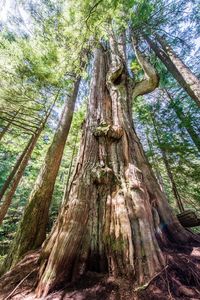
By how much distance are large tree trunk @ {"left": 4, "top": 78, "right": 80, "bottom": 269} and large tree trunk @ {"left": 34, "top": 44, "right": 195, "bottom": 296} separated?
5.02 ft

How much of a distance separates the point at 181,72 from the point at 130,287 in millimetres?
6265

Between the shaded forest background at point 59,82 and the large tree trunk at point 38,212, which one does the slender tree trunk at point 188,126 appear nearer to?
the shaded forest background at point 59,82

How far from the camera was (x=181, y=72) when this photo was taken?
5.68 metres

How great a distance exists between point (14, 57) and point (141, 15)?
4.51 m

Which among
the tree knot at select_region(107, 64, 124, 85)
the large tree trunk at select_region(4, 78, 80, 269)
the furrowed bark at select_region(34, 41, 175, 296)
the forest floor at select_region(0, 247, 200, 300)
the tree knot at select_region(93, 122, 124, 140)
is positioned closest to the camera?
the forest floor at select_region(0, 247, 200, 300)

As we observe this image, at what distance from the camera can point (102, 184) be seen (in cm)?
228

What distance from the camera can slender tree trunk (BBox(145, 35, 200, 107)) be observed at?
513 cm

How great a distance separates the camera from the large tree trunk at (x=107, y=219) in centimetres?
160

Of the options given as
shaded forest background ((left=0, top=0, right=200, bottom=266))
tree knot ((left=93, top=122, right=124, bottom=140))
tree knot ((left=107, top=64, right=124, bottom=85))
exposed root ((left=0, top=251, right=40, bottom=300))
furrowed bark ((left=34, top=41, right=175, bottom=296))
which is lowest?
exposed root ((left=0, top=251, right=40, bottom=300))

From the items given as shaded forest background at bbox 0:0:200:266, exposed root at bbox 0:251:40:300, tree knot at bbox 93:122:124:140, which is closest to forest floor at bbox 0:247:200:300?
exposed root at bbox 0:251:40:300

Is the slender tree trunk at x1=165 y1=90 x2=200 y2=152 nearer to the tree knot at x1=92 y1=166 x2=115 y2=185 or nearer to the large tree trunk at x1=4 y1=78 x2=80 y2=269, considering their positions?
the large tree trunk at x1=4 y1=78 x2=80 y2=269

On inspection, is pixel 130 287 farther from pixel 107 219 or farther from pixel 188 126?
pixel 188 126

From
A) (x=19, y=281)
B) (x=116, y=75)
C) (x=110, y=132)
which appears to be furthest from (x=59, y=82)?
(x=19, y=281)

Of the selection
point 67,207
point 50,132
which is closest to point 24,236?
point 67,207
